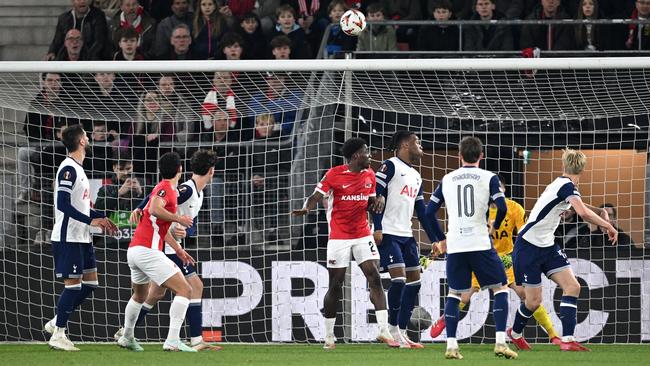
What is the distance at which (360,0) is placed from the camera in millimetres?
17703

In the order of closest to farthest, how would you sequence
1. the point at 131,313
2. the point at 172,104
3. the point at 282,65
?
1. the point at 131,313
2. the point at 282,65
3. the point at 172,104

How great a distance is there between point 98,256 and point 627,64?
618 centimetres

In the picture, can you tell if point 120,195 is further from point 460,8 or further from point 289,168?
point 460,8

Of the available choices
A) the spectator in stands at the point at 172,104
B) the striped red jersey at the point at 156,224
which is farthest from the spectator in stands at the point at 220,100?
the striped red jersey at the point at 156,224

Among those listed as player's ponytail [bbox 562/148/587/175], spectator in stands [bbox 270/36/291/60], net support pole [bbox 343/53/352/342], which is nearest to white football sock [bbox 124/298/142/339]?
net support pole [bbox 343/53/352/342]

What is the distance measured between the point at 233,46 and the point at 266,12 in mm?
1875

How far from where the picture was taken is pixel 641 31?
16.1 meters

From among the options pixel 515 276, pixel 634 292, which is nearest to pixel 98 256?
pixel 515 276

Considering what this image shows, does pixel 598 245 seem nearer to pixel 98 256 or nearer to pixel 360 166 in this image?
pixel 360 166

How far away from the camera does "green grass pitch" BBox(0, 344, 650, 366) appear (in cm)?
1112

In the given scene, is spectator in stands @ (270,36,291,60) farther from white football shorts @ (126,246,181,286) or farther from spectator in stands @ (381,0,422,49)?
white football shorts @ (126,246,181,286)

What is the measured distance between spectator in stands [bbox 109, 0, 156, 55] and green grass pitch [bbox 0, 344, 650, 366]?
5404 millimetres

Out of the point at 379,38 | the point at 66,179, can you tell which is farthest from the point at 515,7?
the point at 66,179

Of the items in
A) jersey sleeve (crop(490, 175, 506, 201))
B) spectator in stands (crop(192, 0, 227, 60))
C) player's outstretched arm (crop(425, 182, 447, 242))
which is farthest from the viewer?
spectator in stands (crop(192, 0, 227, 60))
